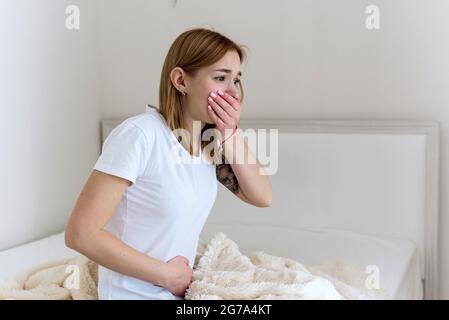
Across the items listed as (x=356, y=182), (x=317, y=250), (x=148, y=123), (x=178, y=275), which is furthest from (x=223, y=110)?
(x=356, y=182)

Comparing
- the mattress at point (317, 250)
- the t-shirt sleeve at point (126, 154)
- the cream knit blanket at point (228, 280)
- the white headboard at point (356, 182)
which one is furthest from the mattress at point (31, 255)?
the t-shirt sleeve at point (126, 154)

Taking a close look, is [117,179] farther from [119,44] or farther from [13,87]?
[119,44]

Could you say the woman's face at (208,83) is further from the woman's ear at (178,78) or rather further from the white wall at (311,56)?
the white wall at (311,56)

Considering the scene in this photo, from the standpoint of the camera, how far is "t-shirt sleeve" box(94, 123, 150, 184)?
82 centimetres

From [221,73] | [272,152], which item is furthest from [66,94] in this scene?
[221,73]

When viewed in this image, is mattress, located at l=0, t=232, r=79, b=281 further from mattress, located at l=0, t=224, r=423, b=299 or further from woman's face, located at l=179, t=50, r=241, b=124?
woman's face, located at l=179, t=50, r=241, b=124

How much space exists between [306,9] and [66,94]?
0.75m

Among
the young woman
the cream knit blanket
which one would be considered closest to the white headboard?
the cream knit blanket

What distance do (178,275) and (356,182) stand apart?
2.75 feet

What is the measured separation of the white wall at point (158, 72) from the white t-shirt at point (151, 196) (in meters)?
0.75

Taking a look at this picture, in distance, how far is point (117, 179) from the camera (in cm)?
82

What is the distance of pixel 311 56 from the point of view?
5.29ft

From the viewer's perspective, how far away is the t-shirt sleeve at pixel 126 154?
82 cm

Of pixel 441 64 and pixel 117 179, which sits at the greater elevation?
pixel 441 64
